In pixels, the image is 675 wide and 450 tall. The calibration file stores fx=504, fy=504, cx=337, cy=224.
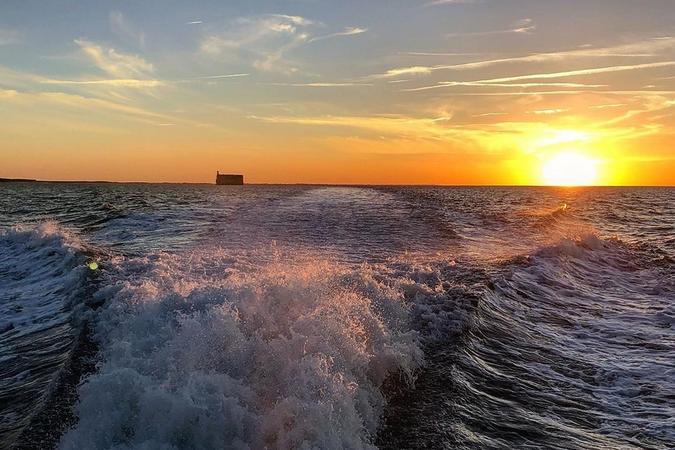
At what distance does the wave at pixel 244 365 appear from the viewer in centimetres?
513

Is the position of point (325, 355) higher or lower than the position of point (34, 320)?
higher

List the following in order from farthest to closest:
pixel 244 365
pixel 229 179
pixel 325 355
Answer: pixel 229 179 → pixel 325 355 → pixel 244 365

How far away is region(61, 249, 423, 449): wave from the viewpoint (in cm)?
513

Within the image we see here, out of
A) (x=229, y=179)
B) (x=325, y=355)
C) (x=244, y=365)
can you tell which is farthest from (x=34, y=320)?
(x=229, y=179)

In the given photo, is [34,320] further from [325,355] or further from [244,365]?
[325,355]

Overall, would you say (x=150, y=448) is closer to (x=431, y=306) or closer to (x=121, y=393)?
(x=121, y=393)

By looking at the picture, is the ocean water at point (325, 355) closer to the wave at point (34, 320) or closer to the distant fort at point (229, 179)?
the wave at point (34, 320)

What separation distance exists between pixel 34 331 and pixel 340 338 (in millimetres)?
5972

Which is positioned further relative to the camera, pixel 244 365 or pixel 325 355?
pixel 325 355

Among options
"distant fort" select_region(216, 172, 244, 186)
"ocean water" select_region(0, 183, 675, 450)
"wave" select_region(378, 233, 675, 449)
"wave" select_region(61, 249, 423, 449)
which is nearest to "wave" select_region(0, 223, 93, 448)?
"ocean water" select_region(0, 183, 675, 450)

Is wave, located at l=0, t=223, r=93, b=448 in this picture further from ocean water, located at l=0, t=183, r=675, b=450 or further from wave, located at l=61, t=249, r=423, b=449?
wave, located at l=61, t=249, r=423, b=449

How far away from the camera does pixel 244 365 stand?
627 cm

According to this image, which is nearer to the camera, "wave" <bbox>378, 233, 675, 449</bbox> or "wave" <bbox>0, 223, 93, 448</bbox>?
"wave" <bbox>378, 233, 675, 449</bbox>

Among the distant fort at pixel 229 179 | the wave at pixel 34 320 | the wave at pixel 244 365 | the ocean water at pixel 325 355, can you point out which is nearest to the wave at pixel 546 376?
the ocean water at pixel 325 355
